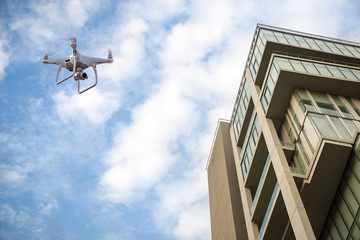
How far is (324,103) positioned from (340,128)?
3.73 m

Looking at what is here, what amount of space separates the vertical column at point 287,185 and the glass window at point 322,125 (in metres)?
3.38

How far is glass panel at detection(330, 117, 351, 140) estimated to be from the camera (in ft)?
68.6

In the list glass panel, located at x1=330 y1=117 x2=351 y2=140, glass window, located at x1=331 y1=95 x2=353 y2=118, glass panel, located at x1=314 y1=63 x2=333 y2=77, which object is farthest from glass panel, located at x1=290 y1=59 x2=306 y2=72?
glass panel, located at x1=330 y1=117 x2=351 y2=140

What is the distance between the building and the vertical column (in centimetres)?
6

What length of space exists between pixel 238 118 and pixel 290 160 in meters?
13.3

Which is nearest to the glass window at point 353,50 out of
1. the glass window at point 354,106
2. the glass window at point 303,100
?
the glass window at point 354,106

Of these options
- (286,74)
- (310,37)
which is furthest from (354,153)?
(310,37)

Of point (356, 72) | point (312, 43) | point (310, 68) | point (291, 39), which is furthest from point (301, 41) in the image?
point (356, 72)

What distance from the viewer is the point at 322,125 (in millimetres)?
21719

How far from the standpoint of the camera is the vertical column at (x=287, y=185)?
18.5 meters

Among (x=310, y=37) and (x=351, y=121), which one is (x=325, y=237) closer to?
(x=351, y=121)

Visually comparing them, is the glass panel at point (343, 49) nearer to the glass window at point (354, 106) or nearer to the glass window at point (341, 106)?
the glass window at point (354, 106)

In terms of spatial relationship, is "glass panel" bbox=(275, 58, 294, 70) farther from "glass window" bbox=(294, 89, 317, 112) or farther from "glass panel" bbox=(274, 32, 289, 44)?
"glass panel" bbox=(274, 32, 289, 44)

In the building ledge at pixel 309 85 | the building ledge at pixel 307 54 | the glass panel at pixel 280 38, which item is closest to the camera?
the building ledge at pixel 309 85
